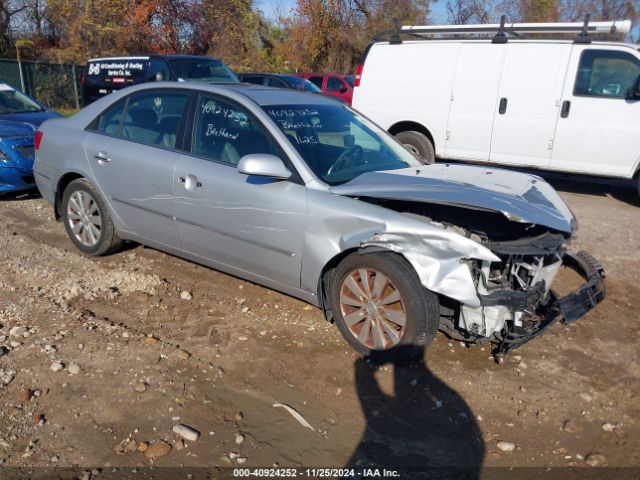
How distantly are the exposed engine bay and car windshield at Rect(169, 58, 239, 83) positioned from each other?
28.5ft

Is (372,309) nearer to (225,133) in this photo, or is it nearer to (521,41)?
(225,133)

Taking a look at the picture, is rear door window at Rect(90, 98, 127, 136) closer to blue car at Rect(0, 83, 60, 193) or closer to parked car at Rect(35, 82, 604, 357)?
parked car at Rect(35, 82, 604, 357)

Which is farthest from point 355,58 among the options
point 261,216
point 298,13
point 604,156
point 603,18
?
point 261,216

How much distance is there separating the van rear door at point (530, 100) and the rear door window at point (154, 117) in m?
5.45

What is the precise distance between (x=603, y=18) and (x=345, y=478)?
28412 millimetres

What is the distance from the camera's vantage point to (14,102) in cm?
846

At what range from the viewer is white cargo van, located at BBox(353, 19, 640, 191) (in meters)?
7.89

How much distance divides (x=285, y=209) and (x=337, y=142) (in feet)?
2.74

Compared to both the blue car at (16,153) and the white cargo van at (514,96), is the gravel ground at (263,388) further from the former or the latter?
the white cargo van at (514,96)

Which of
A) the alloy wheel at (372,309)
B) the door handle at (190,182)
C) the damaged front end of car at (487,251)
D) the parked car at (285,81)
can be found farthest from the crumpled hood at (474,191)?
the parked car at (285,81)

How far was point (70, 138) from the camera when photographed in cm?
523

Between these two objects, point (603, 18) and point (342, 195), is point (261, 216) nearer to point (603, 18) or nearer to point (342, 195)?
point (342, 195)

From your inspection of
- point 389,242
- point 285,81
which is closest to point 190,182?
point 389,242

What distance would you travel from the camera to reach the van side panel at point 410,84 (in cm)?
879
